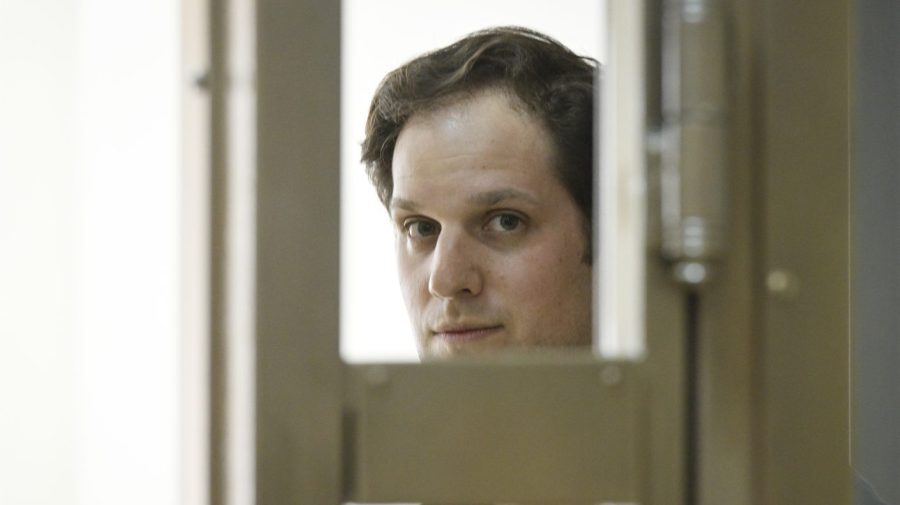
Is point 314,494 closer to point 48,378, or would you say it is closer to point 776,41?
point 776,41

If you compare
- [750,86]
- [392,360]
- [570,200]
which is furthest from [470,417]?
[570,200]

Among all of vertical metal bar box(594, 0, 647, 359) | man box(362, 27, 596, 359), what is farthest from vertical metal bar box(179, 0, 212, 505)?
man box(362, 27, 596, 359)

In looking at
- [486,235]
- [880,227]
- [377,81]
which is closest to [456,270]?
[486,235]

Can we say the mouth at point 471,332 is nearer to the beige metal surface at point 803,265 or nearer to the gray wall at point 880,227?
the beige metal surface at point 803,265

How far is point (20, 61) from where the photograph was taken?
178cm

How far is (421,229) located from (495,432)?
0.47m

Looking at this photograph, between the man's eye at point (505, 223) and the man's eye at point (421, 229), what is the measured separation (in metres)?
0.06

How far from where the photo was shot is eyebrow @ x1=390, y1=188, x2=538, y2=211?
816 mm

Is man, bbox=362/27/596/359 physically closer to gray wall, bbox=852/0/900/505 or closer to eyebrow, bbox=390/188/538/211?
eyebrow, bbox=390/188/538/211

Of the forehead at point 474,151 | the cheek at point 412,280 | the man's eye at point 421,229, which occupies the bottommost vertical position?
the cheek at point 412,280

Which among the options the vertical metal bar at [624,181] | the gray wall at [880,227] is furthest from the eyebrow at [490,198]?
the gray wall at [880,227]

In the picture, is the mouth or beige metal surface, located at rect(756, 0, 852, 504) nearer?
beige metal surface, located at rect(756, 0, 852, 504)

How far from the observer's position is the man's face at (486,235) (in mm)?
764

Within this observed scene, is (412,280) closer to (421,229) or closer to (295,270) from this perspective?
(421,229)
